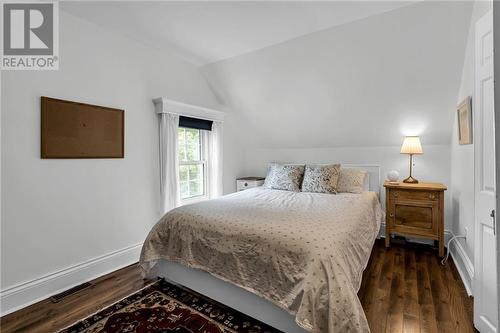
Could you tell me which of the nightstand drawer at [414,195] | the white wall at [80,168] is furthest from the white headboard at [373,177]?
the white wall at [80,168]

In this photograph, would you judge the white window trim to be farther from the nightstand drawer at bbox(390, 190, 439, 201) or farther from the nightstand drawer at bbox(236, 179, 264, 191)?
the nightstand drawer at bbox(390, 190, 439, 201)

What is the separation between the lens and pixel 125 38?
2652 millimetres

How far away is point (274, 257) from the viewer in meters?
1.57

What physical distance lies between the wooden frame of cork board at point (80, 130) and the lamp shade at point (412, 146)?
133 inches

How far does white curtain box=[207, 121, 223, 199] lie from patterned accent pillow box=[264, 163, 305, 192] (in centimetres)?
82

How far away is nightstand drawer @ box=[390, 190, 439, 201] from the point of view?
2834 millimetres

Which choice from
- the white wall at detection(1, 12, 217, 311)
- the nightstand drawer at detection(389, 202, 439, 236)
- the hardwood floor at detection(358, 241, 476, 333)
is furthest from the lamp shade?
the white wall at detection(1, 12, 217, 311)

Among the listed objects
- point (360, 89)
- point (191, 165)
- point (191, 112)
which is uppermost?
point (360, 89)

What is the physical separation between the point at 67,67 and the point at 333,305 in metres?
2.83

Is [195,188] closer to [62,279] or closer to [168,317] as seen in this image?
[62,279]

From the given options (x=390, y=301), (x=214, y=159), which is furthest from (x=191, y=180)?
(x=390, y=301)

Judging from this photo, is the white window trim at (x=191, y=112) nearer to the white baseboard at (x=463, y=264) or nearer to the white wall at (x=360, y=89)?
the white wall at (x=360, y=89)

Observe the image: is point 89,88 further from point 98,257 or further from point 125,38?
point 98,257

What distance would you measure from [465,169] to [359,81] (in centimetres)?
144
